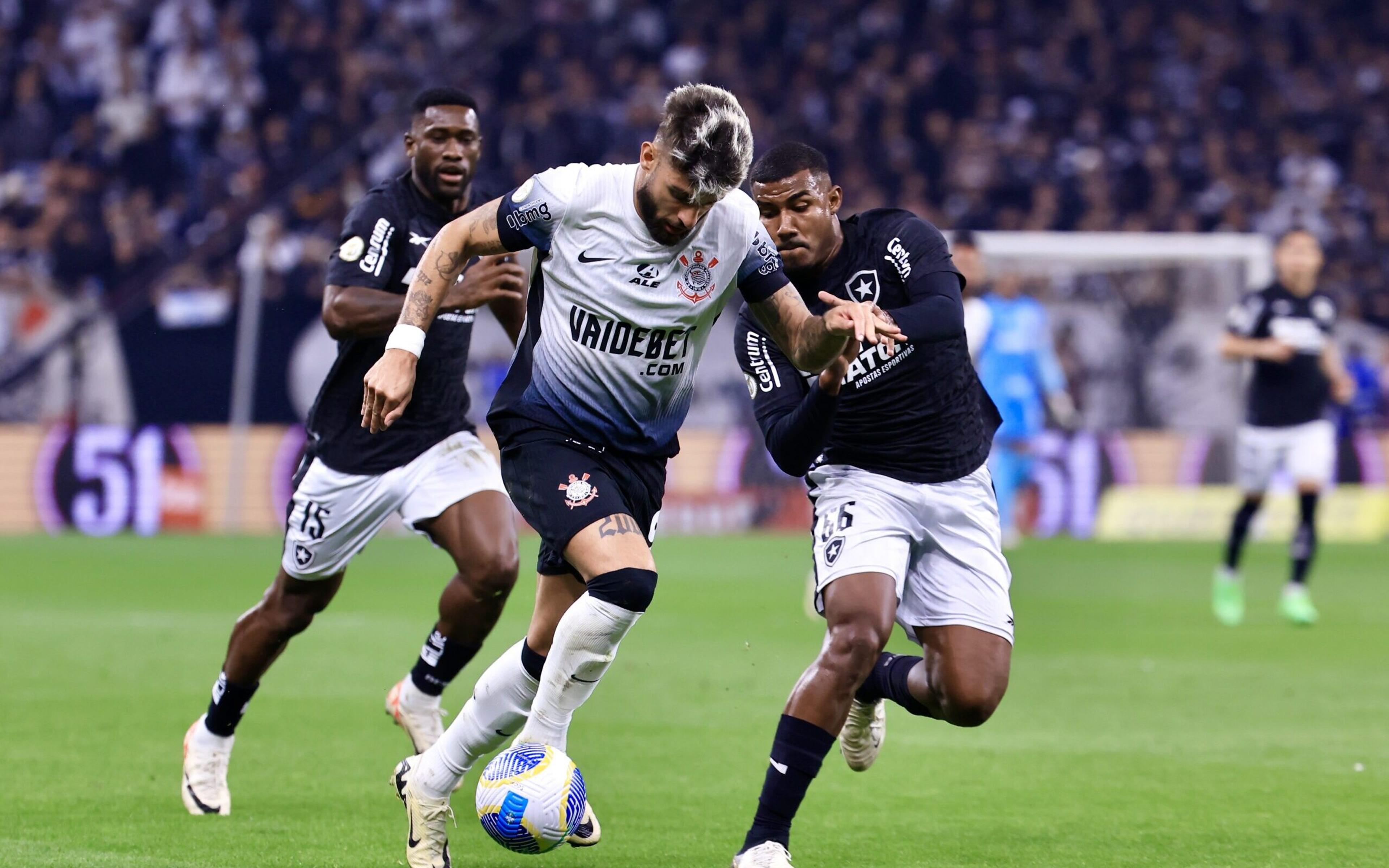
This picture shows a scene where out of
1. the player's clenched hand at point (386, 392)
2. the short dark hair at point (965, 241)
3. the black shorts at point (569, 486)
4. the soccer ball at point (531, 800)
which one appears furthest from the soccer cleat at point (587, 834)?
the short dark hair at point (965, 241)

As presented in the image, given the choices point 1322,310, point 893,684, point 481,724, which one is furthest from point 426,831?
point 1322,310

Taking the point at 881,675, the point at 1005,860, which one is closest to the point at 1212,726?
the point at 881,675

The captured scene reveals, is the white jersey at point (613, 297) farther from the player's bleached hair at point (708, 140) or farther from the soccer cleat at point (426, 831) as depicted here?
the soccer cleat at point (426, 831)

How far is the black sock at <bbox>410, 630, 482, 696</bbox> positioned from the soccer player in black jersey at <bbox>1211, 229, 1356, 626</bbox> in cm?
752

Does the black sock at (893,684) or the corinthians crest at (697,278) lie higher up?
the corinthians crest at (697,278)

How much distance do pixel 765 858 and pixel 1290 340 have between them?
365 inches

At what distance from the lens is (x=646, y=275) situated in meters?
5.02

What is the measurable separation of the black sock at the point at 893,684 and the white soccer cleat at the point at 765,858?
1.20 m

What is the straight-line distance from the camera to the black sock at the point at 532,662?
5129 mm

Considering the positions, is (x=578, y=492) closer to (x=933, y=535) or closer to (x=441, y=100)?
(x=933, y=535)

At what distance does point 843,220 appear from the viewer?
6012 mm

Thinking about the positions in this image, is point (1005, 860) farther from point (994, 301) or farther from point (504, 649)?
point (994, 301)

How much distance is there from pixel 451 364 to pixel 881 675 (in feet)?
6.84

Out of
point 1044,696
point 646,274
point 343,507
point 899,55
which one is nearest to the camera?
point 646,274
